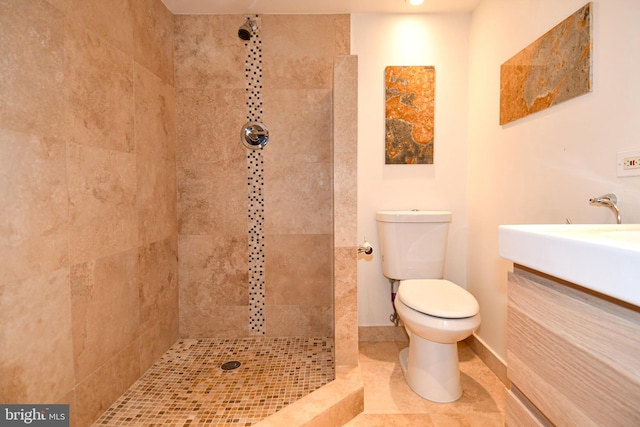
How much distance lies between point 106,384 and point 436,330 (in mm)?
1531

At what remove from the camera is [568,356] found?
54 centimetres

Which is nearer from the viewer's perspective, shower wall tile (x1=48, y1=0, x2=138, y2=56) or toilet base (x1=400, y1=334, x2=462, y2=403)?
shower wall tile (x1=48, y1=0, x2=138, y2=56)

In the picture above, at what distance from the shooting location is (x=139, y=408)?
150 centimetres

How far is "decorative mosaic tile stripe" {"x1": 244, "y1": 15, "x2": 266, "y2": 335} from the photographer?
2.14m

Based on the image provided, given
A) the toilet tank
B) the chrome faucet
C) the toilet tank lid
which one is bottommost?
the toilet tank

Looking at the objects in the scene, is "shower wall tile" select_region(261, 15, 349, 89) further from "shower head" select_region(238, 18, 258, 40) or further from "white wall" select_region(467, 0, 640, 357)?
"white wall" select_region(467, 0, 640, 357)

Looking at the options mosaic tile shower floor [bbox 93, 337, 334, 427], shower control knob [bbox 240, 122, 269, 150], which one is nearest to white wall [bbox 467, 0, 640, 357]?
mosaic tile shower floor [bbox 93, 337, 334, 427]

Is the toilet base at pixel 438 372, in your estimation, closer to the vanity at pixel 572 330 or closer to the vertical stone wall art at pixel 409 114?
the vanity at pixel 572 330

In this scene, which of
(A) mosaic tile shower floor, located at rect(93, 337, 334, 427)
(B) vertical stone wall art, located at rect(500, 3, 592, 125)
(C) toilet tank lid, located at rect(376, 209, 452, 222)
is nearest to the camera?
(B) vertical stone wall art, located at rect(500, 3, 592, 125)

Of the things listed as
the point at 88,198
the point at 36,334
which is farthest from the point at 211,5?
the point at 36,334

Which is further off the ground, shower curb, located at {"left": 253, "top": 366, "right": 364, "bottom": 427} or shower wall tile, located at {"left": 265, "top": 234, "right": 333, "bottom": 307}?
shower wall tile, located at {"left": 265, "top": 234, "right": 333, "bottom": 307}

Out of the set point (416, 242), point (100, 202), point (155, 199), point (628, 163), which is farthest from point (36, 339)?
point (628, 163)

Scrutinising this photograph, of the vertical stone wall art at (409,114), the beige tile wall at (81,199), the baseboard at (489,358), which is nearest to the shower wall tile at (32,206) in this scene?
the beige tile wall at (81,199)

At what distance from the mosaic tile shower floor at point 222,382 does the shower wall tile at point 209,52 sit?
1744mm
